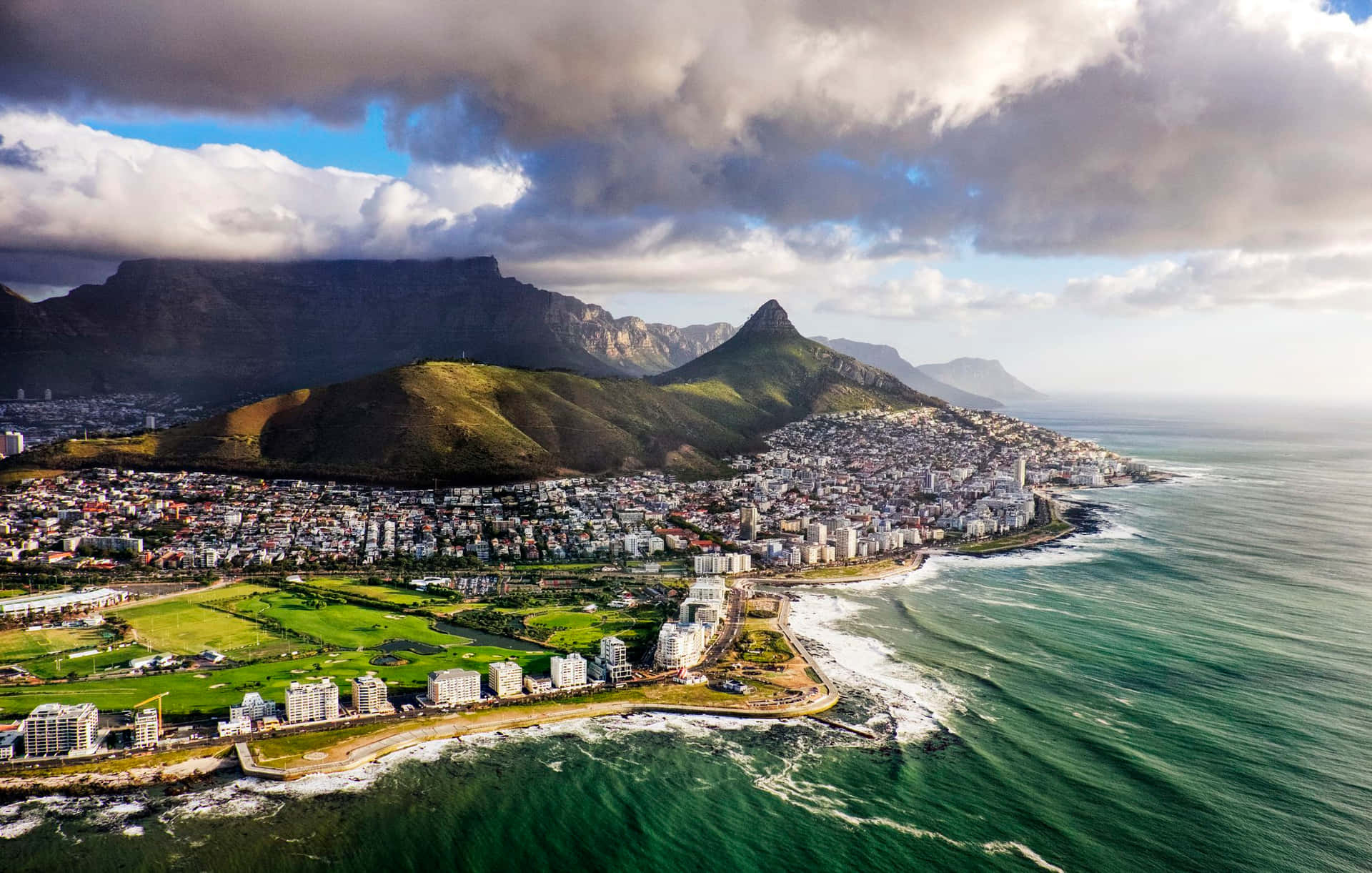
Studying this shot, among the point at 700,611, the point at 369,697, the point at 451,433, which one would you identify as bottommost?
the point at 369,697

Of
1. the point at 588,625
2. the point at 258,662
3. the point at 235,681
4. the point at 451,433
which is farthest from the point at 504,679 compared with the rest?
the point at 451,433

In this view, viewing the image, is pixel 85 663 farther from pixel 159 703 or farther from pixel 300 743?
pixel 300 743

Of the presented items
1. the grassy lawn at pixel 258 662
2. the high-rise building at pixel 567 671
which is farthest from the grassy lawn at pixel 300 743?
the high-rise building at pixel 567 671

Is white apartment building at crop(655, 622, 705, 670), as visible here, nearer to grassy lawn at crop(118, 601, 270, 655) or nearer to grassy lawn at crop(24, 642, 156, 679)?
grassy lawn at crop(118, 601, 270, 655)

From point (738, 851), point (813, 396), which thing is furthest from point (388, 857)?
point (813, 396)

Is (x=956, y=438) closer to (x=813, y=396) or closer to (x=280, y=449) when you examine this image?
(x=813, y=396)

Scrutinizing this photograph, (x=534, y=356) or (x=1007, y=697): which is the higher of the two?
(x=534, y=356)
